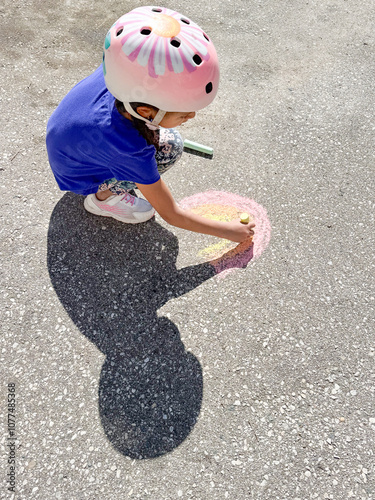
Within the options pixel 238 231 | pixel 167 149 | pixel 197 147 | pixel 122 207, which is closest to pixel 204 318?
pixel 238 231

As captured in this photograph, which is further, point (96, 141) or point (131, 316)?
point (131, 316)

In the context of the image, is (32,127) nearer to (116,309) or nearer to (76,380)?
(116,309)

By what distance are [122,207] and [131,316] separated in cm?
73

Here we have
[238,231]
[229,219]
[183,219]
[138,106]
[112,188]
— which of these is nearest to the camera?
[138,106]

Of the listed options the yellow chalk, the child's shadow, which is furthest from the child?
the child's shadow

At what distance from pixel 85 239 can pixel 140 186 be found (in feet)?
2.42

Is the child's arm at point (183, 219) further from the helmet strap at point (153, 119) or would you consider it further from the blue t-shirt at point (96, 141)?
the helmet strap at point (153, 119)

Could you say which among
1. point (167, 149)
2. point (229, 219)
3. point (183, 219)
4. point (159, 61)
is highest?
point (159, 61)

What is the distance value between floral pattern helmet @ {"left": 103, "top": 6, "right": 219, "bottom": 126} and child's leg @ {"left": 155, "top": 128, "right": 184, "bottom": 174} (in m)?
0.62

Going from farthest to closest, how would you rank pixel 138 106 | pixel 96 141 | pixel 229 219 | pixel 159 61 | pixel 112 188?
pixel 229 219, pixel 112 188, pixel 96 141, pixel 138 106, pixel 159 61

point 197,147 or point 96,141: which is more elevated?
point 96,141

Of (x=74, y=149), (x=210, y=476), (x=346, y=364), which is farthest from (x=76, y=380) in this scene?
(x=346, y=364)

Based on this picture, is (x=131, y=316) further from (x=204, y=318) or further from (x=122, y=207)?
(x=122, y=207)

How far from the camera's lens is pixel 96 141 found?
2.09 m
